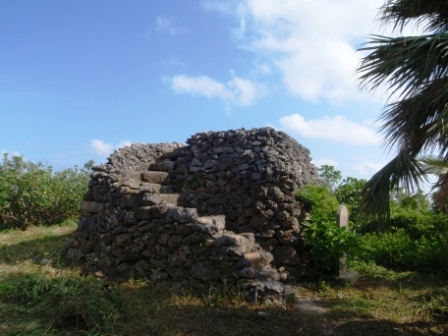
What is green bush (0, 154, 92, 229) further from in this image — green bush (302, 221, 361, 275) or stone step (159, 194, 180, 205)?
green bush (302, 221, 361, 275)

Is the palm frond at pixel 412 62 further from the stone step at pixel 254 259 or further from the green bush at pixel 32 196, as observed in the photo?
the green bush at pixel 32 196

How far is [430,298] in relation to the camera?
6.41m

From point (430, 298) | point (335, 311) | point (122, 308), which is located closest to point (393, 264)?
point (430, 298)

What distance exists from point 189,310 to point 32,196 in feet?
26.7

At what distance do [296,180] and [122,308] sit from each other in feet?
11.4

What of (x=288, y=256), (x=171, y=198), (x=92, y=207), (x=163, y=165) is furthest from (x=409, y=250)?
(x=92, y=207)

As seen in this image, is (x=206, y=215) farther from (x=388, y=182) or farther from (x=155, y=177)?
(x=388, y=182)

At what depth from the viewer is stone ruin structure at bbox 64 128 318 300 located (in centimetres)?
604

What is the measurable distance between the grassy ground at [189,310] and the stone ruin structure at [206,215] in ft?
1.22

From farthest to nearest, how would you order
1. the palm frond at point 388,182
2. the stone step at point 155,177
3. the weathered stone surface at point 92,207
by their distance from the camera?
the stone step at point 155,177 → the weathered stone surface at point 92,207 → the palm frond at point 388,182

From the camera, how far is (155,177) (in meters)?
8.37

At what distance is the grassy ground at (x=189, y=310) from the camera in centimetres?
486

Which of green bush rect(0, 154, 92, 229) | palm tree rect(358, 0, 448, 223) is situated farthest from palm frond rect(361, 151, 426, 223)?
green bush rect(0, 154, 92, 229)

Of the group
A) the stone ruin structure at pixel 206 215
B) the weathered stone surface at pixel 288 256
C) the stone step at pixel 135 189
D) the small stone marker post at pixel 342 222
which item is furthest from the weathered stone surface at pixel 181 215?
the small stone marker post at pixel 342 222
